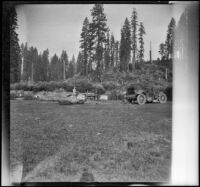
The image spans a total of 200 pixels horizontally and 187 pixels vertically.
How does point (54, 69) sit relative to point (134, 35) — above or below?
below

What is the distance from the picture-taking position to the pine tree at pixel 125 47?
3570mm

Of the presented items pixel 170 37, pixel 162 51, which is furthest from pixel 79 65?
pixel 170 37

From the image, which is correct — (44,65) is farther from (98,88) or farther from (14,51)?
(98,88)

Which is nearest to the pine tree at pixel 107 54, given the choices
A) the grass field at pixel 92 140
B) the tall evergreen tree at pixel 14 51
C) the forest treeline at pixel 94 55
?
the forest treeline at pixel 94 55

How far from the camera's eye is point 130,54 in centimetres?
357

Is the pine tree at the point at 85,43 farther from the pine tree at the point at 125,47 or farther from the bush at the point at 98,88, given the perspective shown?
the pine tree at the point at 125,47

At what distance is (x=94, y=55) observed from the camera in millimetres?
3596

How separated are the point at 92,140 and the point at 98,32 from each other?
175cm

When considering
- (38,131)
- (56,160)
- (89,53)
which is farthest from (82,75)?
(56,160)

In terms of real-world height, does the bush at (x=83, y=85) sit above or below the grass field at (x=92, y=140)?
above

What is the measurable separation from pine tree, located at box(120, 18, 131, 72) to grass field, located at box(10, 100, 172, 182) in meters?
0.64

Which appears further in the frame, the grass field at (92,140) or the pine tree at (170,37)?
the pine tree at (170,37)

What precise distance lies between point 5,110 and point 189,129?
279cm

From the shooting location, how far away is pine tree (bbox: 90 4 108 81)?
3422 mm
